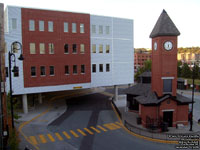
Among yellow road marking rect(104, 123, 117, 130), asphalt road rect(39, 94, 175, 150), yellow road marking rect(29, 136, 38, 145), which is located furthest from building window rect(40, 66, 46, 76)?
yellow road marking rect(104, 123, 117, 130)

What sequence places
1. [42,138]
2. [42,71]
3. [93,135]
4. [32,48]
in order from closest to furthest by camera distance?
[42,138] → [93,135] → [32,48] → [42,71]

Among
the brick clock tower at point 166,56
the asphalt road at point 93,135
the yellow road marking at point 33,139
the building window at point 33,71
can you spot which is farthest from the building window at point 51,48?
the brick clock tower at point 166,56

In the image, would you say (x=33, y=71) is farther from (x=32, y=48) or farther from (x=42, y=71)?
(x=32, y=48)

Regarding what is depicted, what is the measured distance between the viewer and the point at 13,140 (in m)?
14.6

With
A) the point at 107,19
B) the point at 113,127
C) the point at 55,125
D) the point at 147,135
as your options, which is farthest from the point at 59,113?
the point at 107,19

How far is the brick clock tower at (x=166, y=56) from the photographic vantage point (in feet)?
74.4

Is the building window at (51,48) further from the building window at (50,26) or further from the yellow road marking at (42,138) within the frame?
the yellow road marking at (42,138)

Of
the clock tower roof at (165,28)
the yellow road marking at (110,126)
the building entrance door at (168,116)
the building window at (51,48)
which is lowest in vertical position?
the yellow road marking at (110,126)

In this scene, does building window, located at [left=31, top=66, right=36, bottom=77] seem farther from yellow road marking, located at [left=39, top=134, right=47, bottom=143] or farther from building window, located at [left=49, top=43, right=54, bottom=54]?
yellow road marking, located at [left=39, top=134, right=47, bottom=143]

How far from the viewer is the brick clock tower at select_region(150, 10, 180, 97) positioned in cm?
2269

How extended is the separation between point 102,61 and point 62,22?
10120 millimetres

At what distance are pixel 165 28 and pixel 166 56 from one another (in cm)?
336

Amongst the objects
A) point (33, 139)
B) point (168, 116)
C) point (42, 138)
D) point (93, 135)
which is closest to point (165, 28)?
point (168, 116)

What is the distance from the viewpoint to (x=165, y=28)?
22.7 m
